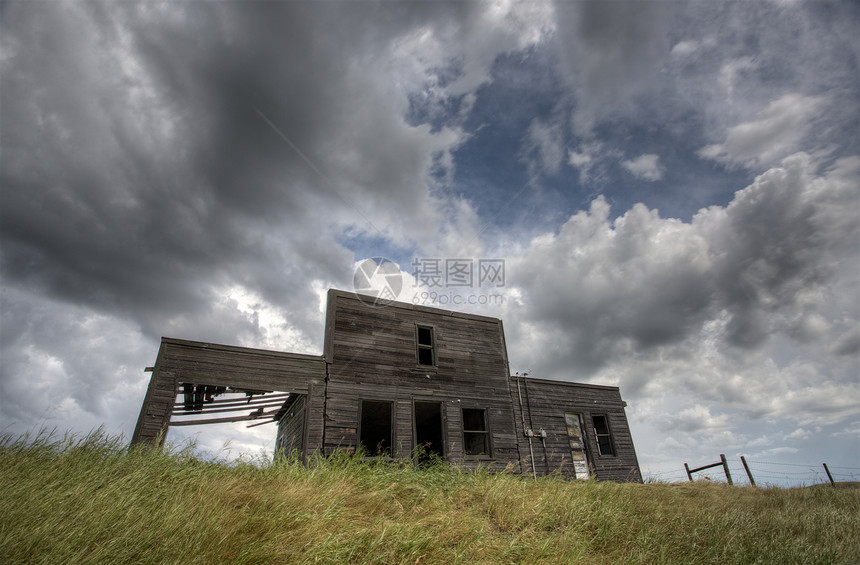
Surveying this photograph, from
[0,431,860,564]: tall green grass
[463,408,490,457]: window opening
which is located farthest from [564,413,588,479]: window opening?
[0,431,860,564]: tall green grass

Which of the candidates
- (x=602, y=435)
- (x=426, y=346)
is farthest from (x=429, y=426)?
(x=602, y=435)

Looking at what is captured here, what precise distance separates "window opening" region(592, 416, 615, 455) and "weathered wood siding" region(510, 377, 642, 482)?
21 cm

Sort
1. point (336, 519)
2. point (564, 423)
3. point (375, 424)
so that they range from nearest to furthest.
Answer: point (336, 519) → point (375, 424) → point (564, 423)

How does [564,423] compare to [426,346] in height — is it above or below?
below

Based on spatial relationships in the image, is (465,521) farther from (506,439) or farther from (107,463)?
(506,439)

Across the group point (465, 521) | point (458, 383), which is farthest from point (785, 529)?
point (458, 383)

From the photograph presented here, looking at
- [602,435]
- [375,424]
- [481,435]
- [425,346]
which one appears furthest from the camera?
[602,435]

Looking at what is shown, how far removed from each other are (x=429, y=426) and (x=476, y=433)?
319cm

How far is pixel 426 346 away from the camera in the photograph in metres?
15.9

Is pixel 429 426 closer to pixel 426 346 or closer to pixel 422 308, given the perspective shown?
pixel 426 346

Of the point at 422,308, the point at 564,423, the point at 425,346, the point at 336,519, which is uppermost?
the point at 422,308

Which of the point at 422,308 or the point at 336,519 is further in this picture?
the point at 422,308

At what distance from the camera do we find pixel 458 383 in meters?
15.8

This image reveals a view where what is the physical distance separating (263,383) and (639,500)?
1028 cm
